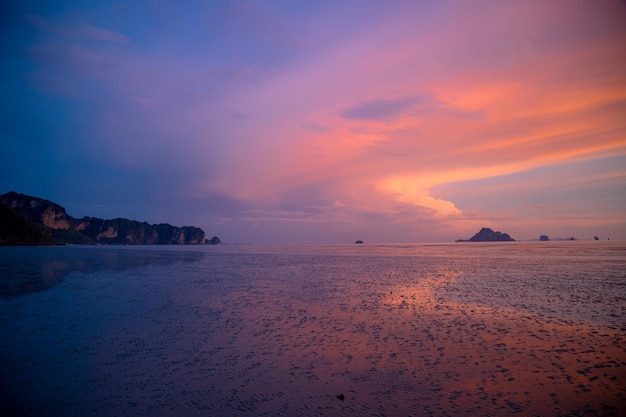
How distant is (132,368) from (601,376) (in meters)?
14.6

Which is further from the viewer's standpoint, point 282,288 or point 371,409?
point 282,288

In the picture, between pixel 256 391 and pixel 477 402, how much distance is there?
19.1 feet

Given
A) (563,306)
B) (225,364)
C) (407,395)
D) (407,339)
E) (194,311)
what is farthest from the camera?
(563,306)

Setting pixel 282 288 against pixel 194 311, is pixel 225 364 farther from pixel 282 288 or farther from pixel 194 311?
pixel 282 288

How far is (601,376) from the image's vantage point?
10945 mm

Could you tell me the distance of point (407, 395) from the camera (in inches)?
376

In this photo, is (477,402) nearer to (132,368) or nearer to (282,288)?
(132,368)

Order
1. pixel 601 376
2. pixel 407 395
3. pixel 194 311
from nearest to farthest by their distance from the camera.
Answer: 1. pixel 407 395
2. pixel 601 376
3. pixel 194 311

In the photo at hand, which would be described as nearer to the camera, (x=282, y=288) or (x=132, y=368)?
(x=132, y=368)

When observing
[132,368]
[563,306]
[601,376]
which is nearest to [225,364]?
[132,368]

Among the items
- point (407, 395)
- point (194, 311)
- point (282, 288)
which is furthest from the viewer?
point (282, 288)

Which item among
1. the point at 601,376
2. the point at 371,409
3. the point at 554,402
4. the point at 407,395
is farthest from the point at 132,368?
the point at 601,376

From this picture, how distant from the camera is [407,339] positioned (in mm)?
14844

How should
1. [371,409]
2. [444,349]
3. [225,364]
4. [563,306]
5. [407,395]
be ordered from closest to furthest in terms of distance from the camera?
[371,409], [407,395], [225,364], [444,349], [563,306]
